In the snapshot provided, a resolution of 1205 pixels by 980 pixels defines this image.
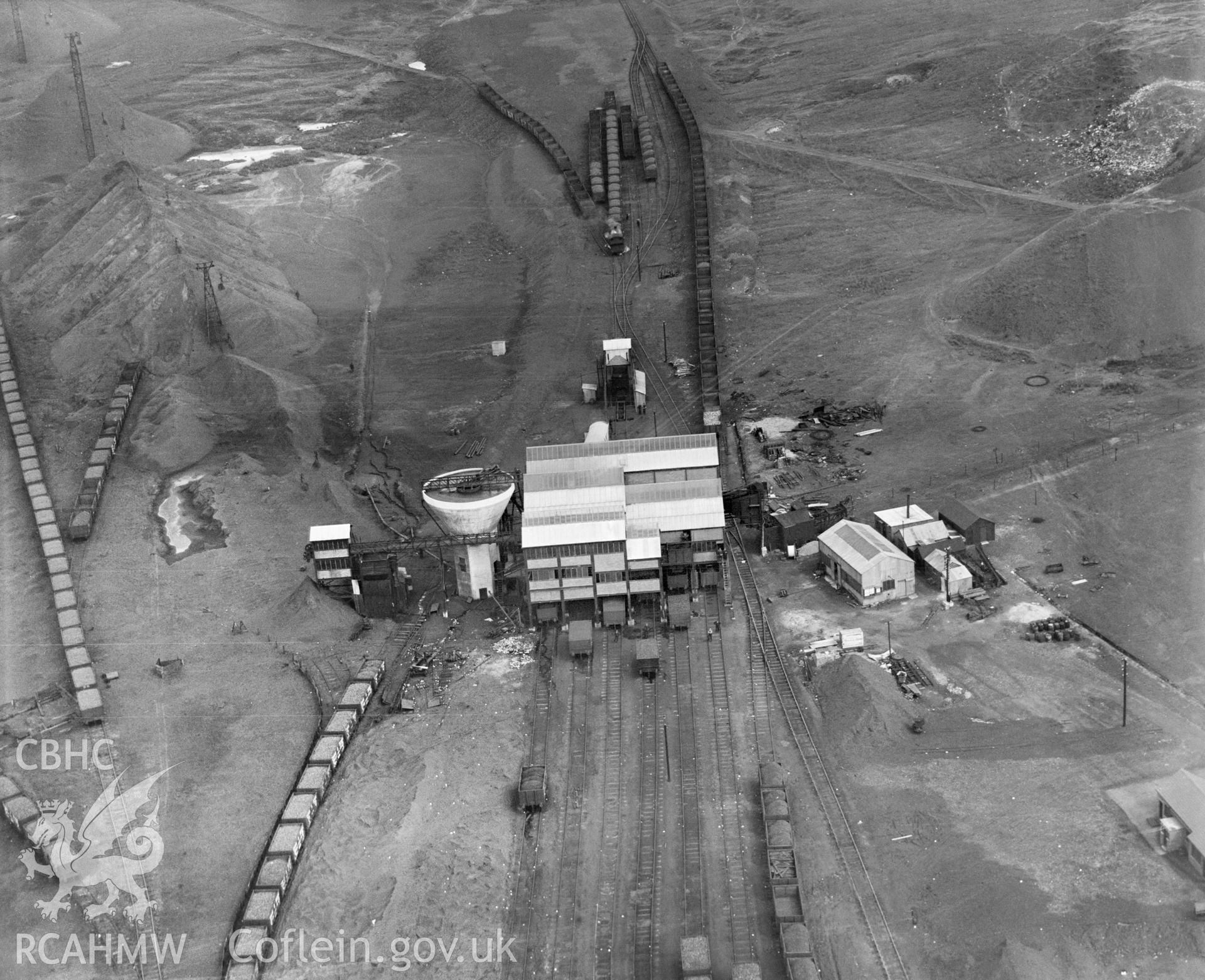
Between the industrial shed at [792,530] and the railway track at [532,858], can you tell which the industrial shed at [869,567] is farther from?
the railway track at [532,858]

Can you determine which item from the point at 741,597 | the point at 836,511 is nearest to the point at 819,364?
the point at 836,511

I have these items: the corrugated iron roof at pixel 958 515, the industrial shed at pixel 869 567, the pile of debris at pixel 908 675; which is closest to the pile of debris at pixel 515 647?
the industrial shed at pixel 869 567

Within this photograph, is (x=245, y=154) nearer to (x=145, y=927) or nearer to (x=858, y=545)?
(x=858, y=545)

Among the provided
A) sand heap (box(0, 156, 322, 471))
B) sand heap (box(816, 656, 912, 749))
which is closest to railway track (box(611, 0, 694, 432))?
sand heap (box(0, 156, 322, 471))

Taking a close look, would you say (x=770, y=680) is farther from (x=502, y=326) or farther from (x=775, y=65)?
(x=775, y=65)

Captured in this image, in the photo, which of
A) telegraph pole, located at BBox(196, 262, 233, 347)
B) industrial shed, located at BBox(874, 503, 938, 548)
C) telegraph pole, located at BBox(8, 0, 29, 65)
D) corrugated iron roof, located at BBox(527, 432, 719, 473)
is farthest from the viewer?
telegraph pole, located at BBox(8, 0, 29, 65)

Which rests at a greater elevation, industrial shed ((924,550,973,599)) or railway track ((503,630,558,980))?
industrial shed ((924,550,973,599))

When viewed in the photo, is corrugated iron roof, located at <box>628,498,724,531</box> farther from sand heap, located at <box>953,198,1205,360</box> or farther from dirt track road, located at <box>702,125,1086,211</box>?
dirt track road, located at <box>702,125,1086,211</box>
